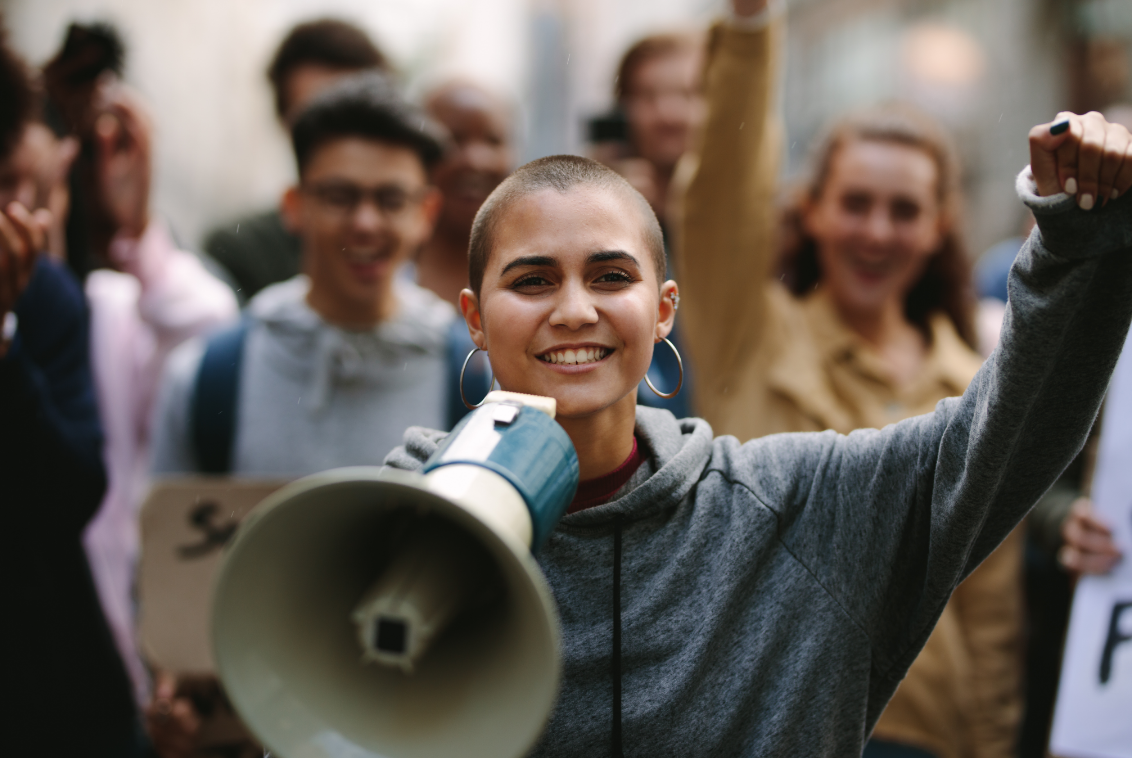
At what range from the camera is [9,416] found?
2.22 meters

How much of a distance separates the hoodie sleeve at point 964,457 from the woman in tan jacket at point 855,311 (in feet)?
2.91

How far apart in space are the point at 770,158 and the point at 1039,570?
1693 millimetres

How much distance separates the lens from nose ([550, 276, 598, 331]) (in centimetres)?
138

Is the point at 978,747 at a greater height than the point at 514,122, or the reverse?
the point at 514,122

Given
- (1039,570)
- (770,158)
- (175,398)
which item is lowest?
(1039,570)

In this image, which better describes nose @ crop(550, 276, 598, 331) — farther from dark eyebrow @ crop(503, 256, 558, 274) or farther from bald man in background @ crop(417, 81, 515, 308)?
bald man in background @ crop(417, 81, 515, 308)

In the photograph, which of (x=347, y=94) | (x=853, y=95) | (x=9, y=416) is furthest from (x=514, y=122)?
(x=853, y=95)

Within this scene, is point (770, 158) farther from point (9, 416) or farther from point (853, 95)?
point (853, 95)

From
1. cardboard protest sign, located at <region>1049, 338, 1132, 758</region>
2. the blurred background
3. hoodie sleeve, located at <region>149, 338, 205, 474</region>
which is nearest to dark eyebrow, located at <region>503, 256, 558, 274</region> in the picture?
cardboard protest sign, located at <region>1049, 338, 1132, 758</region>

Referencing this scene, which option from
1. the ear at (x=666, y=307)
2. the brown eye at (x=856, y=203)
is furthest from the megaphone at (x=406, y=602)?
the brown eye at (x=856, y=203)

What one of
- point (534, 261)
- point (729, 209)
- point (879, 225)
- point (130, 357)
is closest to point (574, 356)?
point (534, 261)

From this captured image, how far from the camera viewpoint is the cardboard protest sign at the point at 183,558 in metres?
2.55

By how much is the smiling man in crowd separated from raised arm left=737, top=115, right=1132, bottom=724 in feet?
4.62

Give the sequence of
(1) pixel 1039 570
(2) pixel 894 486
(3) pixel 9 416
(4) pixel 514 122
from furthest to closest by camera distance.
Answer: (4) pixel 514 122
(1) pixel 1039 570
(3) pixel 9 416
(2) pixel 894 486
